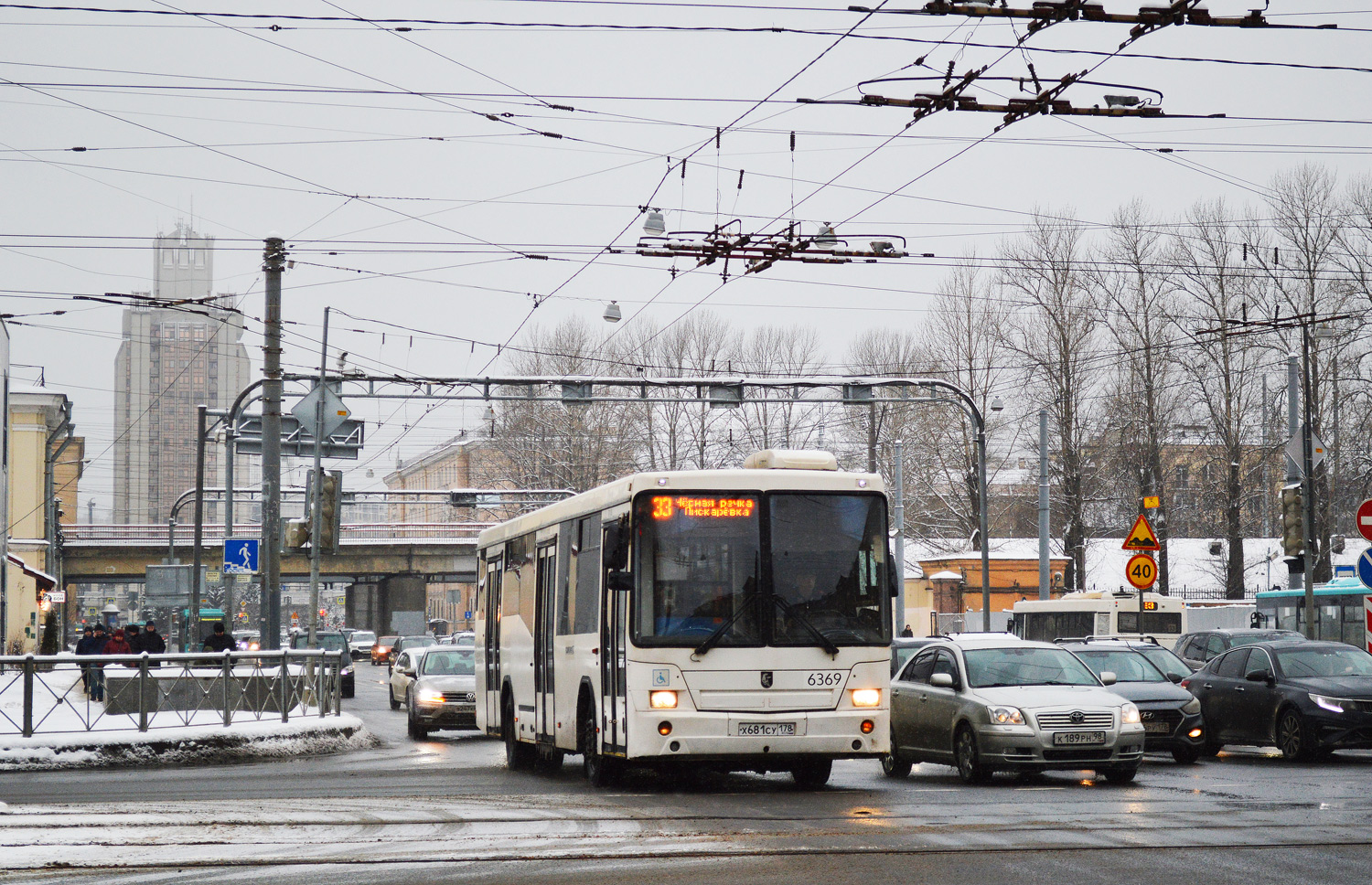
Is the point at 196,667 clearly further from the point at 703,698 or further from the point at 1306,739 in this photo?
the point at 1306,739

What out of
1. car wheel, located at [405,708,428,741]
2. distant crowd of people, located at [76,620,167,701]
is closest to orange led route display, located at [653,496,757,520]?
car wheel, located at [405,708,428,741]

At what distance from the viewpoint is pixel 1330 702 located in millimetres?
18547

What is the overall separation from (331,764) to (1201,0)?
13019 millimetres

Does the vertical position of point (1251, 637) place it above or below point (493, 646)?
below

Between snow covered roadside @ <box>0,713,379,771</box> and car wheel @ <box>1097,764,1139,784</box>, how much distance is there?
34.8 ft

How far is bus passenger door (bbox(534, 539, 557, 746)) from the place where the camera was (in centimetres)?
1758

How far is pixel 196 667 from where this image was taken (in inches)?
831

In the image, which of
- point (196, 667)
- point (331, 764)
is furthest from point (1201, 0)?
point (196, 667)

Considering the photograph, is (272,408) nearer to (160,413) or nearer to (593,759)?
(593,759)

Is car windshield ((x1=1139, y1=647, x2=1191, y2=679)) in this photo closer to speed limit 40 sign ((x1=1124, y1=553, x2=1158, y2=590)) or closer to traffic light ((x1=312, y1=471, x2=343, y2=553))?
speed limit 40 sign ((x1=1124, y1=553, x2=1158, y2=590))

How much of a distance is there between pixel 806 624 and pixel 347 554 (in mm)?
66716

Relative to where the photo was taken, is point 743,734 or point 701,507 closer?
point 743,734

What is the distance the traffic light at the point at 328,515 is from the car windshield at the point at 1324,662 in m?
13.7

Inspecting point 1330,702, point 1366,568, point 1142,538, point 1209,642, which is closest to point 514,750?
point 1330,702
